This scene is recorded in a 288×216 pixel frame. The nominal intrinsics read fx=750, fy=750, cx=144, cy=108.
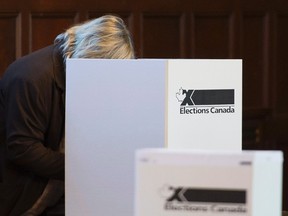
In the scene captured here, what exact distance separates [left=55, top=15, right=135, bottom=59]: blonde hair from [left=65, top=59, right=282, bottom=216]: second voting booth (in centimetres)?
16

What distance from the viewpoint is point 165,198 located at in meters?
1.56

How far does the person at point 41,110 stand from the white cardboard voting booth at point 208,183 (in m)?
0.99

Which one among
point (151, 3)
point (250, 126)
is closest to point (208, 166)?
point (151, 3)

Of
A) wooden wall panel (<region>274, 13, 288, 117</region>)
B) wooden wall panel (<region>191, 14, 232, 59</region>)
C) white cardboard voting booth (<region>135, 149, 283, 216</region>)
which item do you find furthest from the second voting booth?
wooden wall panel (<region>274, 13, 288, 117</region>)

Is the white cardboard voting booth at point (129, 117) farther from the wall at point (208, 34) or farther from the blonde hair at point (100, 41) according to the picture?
the wall at point (208, 34)

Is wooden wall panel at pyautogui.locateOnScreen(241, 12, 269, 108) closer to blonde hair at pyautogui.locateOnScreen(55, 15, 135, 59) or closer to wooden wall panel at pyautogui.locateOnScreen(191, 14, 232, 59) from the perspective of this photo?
wooden wall panel at pyautogui.locateOnScreen(191, 14, 232, 59)

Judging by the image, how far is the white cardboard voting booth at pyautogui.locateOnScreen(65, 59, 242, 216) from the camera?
2.28m

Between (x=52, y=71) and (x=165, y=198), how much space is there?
1.11 m

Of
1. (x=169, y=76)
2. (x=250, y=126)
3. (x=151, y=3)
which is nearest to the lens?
(x=169, y=76)

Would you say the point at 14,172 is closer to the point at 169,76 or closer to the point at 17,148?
the point at 17,148

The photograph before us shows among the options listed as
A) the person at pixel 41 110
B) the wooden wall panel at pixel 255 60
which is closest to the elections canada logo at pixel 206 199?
the person at pixel 41 110

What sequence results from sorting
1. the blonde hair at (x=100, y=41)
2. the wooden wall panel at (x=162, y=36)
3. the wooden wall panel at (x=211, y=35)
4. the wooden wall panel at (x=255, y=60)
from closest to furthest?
the blonde hair at (x=100, y=41)
the wooden wall panel at (x=162, y=36)
the wooden wall panel at (x=211, y=35)
the wooden wall panel at (x=255, y=60)

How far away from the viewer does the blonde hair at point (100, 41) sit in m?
2.50

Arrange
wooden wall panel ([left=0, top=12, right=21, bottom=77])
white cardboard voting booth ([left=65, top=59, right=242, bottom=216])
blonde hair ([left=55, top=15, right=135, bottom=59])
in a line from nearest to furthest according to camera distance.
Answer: white cardboard voting booth ([left=65, top=59, right=242, bottom=216]), blonde hair ([left=55, top=15, right=135, bottom=59]), wooden wall panel ([left=0, top=12, right=21, bottom=77])
